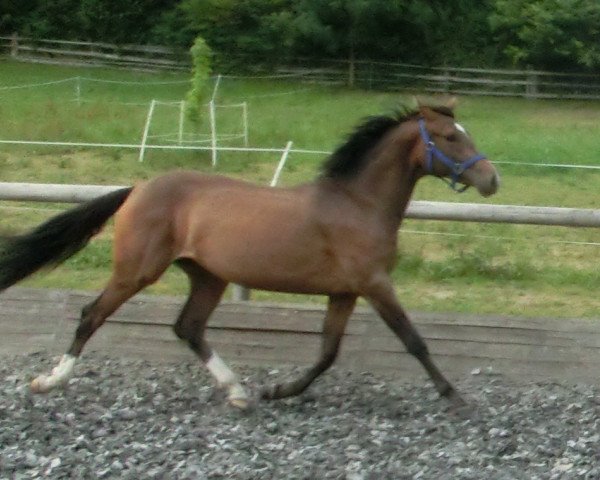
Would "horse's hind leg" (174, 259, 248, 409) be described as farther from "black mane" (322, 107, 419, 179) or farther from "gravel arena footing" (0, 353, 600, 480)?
"black mane" (322, 107, 419, 179)

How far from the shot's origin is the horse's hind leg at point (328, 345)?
5.28 meters

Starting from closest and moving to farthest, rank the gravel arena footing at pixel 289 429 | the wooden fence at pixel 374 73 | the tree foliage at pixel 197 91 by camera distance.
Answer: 1. the gravel arena footing at pixel 289 429
2. the tree foliage at pixel 197 91
3. the wooden fence at pixel 374 73

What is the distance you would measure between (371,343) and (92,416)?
1.74 m

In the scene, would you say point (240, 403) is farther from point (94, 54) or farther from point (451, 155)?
point (94, 54)

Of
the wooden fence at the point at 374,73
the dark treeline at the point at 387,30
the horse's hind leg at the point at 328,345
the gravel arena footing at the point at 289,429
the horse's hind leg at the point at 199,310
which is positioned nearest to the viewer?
the gravel arena footing at the point at 289,429

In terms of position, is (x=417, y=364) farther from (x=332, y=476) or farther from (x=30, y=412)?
(x=30, y=412)

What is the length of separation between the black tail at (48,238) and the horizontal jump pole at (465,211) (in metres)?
0.54

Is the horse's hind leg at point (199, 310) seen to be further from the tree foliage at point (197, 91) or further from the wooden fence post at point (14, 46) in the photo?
the wooden fence post at point (14, 46)

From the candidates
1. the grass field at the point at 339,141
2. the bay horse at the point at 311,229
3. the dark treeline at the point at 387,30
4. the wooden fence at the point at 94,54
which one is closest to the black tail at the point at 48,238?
the bay horse at the point at 311,229

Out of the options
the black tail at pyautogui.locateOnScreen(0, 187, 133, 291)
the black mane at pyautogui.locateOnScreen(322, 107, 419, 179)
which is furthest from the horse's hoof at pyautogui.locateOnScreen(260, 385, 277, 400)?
the black tail at pyautogui.locateOnScreen(0, 187, 133, 291)

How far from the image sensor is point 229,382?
5.23 metres

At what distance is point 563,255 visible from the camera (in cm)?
903

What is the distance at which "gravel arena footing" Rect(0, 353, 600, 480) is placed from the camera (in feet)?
14.1

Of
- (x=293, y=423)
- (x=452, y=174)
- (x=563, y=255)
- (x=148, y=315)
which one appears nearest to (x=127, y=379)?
(x=148, y=315)
